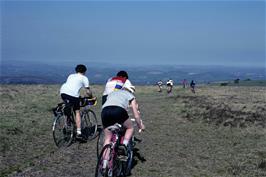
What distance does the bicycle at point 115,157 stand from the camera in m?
7.65

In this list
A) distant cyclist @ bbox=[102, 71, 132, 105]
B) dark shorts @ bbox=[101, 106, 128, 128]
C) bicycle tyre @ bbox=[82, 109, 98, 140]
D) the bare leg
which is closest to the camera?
dark shorts @ bbox=[101, 106, 128, 128]

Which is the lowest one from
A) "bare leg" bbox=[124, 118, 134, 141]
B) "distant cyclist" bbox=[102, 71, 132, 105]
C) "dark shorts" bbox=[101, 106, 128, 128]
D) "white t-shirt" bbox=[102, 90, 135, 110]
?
"bare leg" bbox=[124, 118, 134, 141]

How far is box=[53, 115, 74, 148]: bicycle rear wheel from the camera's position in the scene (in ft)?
38.3

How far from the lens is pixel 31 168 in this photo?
9305 millimetres

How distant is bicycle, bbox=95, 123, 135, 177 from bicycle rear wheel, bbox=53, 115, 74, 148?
11.7 ft

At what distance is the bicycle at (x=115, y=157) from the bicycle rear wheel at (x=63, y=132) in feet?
11.7

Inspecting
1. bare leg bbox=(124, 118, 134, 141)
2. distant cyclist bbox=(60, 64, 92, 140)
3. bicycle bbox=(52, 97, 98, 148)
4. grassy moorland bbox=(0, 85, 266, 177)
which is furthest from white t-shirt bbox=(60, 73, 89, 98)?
bare leg bbox=(124, 118, 134, 141)

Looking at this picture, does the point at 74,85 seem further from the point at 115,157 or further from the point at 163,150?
the point at 115,157

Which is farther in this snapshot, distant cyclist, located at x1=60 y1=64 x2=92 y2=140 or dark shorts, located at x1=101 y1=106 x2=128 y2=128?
distant cyclist, located at x1=60 y1=64 x2=92 y2=140

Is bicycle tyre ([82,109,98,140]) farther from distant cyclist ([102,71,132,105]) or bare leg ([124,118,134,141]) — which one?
bare leg ([124,118,134,141])

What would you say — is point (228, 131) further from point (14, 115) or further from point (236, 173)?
point (14, 115)

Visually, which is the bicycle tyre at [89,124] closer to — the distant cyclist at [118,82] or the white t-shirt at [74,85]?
the white t-shirt at [74,85]

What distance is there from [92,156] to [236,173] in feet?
12.8

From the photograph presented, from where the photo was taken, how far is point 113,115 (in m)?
7.88
